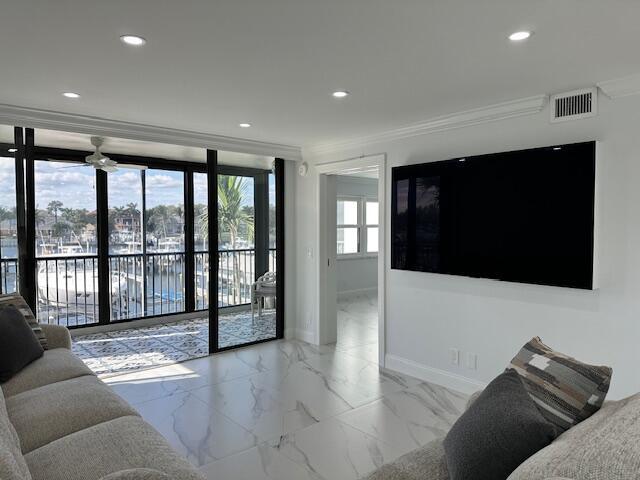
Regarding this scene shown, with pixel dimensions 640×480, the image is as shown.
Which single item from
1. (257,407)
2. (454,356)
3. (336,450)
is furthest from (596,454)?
(454,356)

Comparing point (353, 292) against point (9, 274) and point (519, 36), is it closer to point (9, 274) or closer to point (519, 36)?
point (9, 274)

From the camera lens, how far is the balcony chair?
5.42 meters

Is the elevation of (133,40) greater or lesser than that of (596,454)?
greater

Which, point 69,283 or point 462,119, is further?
point 69,283

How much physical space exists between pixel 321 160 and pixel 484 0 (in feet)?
11.4

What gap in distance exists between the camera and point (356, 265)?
8.73 m

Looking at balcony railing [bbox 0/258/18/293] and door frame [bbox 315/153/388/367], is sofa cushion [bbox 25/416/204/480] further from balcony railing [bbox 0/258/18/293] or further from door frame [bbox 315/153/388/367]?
door frame [bbox 315/153/388/367]

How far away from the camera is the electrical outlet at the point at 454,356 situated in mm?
3821

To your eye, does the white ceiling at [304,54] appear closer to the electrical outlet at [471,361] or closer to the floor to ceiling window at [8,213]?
the floor to ceiling window at [8,213]

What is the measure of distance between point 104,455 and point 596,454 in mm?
1669

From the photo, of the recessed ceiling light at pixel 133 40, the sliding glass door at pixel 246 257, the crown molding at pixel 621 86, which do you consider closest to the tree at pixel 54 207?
the sliding glass door at pixel 246 257

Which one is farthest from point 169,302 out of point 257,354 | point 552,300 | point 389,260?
point 552,300

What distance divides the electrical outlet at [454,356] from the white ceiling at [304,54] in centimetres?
206

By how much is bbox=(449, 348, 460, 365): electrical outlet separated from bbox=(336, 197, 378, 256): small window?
15.6 feet
